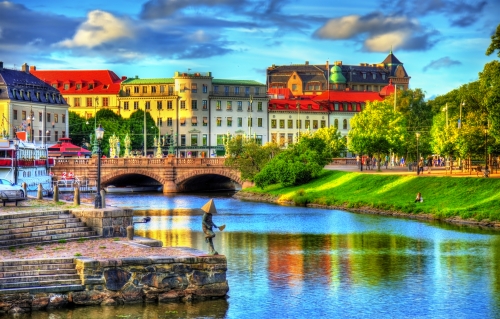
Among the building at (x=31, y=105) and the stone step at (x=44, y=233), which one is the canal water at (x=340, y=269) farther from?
the building at (x=31, y=105)

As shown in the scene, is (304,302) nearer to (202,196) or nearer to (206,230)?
(206,230)

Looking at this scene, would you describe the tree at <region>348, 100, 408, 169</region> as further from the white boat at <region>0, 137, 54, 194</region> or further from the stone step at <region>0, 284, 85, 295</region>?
the stone step at <region>0, 284, 85, 295</region>

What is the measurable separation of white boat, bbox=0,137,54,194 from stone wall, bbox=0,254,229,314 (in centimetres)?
5514

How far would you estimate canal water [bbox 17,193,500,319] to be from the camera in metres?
40.5

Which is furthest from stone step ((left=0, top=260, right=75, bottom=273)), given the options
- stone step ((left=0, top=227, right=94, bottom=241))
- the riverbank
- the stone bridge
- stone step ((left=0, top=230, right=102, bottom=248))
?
the stone bridge

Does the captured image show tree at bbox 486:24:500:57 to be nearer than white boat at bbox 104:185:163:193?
Yes

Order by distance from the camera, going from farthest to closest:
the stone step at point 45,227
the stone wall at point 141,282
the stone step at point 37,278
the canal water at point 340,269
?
the stone step at point 45,227 < the canal water at point 340,269 < the stone wall at point 141,282 < the stone step at point 37,278

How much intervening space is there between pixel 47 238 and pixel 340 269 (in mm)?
14587

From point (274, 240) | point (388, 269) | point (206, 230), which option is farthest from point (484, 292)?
point (274, 240)

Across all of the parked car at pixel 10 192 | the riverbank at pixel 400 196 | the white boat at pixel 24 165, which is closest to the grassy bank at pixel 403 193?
the riverbank at pixel 400 196

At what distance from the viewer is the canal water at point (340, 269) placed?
40469mm

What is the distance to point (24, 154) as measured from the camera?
103562 mm

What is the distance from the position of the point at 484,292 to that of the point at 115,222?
1791 cm

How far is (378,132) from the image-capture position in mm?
122812
